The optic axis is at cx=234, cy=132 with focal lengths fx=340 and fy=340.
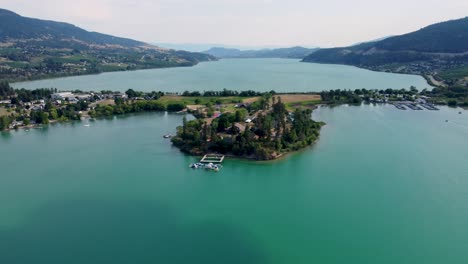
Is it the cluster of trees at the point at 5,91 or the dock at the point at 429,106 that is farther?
the cluster of trees at the point at 5,91

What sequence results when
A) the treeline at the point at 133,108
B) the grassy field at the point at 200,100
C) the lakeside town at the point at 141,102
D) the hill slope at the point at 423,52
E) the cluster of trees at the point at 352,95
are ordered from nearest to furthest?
1. the lakeside town at the point at 141,102
2. the treeline at the point at 133,108
3. the grassy field at the point at 200,100
4. the cluster of trees at the point at 352,95
5. the hill slope at the point at 423,52

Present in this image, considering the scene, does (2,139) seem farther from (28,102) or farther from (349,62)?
(349,62)

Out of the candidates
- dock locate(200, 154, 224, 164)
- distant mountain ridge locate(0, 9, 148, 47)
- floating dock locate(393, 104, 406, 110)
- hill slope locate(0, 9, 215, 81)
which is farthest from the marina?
distant mountain ridge locate(0, 9, 148, 47)

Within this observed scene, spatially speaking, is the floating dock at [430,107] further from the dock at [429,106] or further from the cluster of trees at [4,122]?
the cluster of trees at [4,122]

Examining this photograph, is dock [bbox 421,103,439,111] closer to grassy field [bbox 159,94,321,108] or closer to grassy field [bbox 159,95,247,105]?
grassy field [bbox 159,94,321,108]

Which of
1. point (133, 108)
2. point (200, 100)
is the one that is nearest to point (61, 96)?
point (133, 108)

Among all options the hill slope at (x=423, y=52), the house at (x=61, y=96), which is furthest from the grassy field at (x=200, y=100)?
the hill slope at (x=423, y=52)
